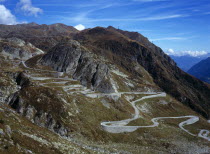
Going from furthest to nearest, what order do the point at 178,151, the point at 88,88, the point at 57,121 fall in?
the point at 88,88, the point at 178,151, the point at 57,121

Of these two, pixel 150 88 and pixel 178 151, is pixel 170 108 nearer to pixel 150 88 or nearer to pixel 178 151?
pixel 150 88

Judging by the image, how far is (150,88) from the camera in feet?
618

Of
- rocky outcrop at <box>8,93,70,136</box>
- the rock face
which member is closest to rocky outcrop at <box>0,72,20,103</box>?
rocky outcrop at <box>8,93,70,136</box>

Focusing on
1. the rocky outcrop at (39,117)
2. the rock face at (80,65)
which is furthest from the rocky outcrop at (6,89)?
the rock face at (80,65)

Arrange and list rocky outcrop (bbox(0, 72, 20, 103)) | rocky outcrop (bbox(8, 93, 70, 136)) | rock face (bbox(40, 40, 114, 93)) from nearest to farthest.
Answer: rocky outcrop (bbox(8, 93, 70, 136)) → rocky outcrop (bbox(0, 72, 20, 103)) → rock face (bbox(40, 40, 114, 93))

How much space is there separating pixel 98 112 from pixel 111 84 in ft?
139

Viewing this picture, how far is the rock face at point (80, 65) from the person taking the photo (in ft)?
424

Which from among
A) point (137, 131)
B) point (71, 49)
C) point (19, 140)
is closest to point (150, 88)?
point (71, 49)

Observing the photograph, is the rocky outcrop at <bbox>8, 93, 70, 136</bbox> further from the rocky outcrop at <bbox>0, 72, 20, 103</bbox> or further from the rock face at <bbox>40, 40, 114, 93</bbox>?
the rock face at <bbox>40, 40, 114, 93</bbox>

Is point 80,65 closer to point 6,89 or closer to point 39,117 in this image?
point 6,89

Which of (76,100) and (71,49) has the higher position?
(71,49)

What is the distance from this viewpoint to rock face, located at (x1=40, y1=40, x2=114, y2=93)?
129250mm

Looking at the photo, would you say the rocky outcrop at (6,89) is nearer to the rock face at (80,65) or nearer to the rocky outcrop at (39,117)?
the rocky outcrop at (39,117)

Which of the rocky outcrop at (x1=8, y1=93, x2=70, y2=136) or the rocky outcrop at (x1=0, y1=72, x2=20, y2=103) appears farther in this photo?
the rocky outcrop at (x1=0, y1=72, x2=20, y2=103)
